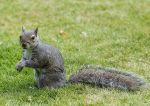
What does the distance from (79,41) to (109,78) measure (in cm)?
312

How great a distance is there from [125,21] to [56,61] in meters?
4.40

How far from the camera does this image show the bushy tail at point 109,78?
19.0 feet

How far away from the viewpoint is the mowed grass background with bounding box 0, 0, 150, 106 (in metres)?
5.77

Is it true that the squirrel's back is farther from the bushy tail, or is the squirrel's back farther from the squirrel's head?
the squirrel's head

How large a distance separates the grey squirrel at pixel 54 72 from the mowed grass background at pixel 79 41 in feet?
0.32

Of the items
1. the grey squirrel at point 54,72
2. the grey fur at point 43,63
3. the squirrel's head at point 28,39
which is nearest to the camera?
the squirrel's head at point 28,39

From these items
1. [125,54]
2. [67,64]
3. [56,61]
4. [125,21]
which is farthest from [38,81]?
[125,21]

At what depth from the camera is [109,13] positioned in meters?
10.8

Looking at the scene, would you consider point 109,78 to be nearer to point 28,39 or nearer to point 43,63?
point 43,63

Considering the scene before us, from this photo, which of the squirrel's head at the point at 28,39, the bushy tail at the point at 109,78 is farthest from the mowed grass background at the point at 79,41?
the squirrel's head at the point at 28,39

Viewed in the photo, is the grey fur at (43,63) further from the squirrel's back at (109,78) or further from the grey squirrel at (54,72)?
the squirrel's back at (109,78)

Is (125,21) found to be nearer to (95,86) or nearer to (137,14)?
(137,14)

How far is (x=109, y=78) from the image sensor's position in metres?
5.88

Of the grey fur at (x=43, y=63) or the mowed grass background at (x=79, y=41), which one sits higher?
the grey fur at (x=43, y=63)
